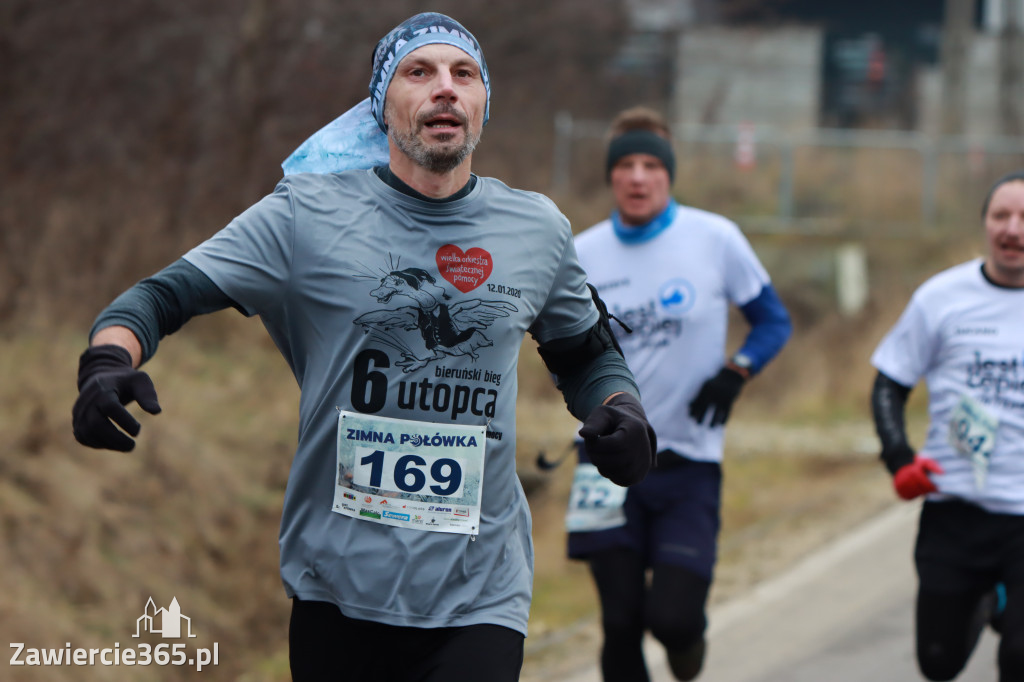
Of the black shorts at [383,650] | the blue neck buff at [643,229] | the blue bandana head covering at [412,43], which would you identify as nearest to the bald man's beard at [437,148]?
the blue bandana head covering at [412,43]

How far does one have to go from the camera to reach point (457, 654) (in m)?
3.05

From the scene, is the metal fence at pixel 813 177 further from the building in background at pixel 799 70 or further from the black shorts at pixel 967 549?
the black shorts at pixel 967 549

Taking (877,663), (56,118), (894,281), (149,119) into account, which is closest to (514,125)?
(894,281)

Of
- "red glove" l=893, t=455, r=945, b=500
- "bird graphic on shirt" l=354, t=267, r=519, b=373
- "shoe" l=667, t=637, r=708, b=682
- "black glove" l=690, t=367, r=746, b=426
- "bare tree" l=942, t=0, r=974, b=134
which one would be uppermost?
"bare tree" l=942, t=0, r=974, b=134

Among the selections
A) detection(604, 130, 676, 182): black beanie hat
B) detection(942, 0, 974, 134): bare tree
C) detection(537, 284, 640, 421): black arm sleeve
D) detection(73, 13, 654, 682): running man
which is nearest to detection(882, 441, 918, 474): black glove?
detection(604, 130, 676, 182): black beanie hat

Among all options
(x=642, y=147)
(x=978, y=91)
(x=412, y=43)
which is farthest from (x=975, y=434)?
(x=978, y=91)

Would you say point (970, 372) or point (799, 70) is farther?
point (799, 70)

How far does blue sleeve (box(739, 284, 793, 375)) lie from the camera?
5.65m

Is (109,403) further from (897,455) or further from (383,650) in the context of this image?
(897,455)

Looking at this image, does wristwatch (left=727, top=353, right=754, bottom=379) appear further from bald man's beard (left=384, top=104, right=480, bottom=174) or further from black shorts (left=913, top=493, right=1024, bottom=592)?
bald man's beard (left=384, top=104, right=480, bottom=174)

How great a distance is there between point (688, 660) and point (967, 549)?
115 centimetres

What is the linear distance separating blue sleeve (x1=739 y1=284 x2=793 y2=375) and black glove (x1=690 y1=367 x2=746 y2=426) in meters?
0.37

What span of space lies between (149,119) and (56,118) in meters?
1.27

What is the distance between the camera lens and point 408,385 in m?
3.04
